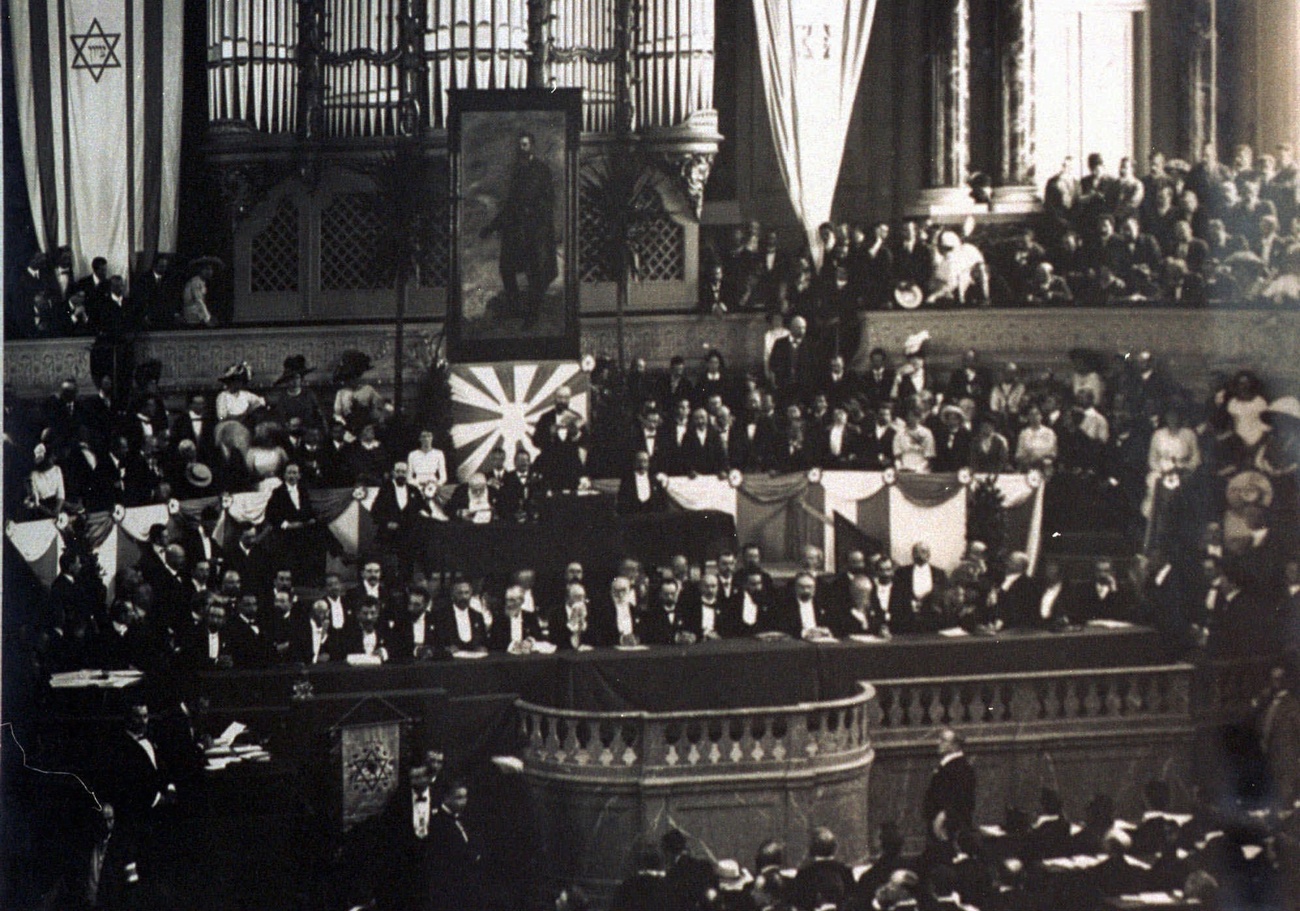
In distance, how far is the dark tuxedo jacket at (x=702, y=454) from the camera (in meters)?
8.05

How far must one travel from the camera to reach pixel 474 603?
793 cm

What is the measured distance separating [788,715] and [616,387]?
1.77 m

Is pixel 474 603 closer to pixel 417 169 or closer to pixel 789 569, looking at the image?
pixel 789 569

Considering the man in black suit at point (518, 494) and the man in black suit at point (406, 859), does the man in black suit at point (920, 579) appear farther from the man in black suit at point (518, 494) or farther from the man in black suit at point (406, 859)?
the man in black suit at point (406, 859)

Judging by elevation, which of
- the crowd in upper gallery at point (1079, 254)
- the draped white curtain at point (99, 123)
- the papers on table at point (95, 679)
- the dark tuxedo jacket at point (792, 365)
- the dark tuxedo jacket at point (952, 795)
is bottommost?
the dark tuxedo jacket at point (952, 795)

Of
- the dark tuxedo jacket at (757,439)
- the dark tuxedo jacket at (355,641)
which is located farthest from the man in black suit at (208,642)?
the dark tuxedo jacket at (757,439)

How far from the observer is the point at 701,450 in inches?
317

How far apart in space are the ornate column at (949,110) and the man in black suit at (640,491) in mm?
1865

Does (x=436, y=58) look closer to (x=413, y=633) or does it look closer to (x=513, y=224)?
(x=513, y=224)

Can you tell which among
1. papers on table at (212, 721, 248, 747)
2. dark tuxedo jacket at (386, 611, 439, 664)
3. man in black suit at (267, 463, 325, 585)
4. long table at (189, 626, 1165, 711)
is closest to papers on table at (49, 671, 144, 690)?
long table at (189, 626, 1165, 711)

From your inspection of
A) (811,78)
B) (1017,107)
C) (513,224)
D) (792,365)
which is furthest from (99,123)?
(1017,107)

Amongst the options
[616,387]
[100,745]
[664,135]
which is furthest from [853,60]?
[100,745]

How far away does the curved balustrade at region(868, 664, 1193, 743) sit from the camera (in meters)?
8.01

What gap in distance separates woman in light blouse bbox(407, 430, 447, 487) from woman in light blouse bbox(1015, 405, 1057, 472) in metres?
2.80
